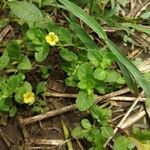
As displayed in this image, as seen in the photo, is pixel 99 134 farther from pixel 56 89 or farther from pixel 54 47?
pixel 54 47

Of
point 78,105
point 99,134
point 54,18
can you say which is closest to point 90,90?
A: point 78,105

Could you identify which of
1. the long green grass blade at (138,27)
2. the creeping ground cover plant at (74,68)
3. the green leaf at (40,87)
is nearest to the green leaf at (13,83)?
the creeping ground cover plant at (74,68)

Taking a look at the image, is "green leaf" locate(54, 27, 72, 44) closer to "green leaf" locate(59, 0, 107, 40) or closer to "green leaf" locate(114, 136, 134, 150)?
"green leaf" locate(59, 0, 107, 40)

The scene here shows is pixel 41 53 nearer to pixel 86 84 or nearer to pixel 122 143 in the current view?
pixel 86 84

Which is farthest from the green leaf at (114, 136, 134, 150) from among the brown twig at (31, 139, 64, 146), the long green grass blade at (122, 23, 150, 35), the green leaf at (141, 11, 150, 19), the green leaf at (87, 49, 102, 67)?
the green leaf at (141, 11, 150, 19)

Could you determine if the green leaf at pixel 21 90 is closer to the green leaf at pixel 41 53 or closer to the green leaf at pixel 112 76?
the green leaf at pixel 41 53

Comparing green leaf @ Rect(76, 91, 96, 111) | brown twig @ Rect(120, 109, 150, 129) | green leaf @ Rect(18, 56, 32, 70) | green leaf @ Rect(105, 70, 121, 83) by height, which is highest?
green leaf @ Rect(18, 56, 32, 70)

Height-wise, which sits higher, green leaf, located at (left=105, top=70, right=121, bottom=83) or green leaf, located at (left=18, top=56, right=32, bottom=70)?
green leaf, located at (left=18, top=56, right=32, bottom=70)
